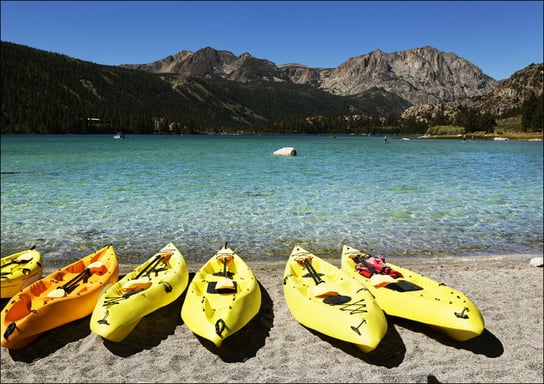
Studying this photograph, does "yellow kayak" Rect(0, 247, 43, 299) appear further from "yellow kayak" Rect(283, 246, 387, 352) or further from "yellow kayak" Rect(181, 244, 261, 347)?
"yellow kayak" Rect(283, 246, 387, 352)

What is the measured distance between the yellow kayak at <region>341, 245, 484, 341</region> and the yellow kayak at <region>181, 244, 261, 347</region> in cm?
317

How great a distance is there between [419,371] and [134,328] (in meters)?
6.39

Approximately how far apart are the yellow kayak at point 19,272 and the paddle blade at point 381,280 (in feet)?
31.4

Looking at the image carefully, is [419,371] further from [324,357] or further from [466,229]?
[466,229]

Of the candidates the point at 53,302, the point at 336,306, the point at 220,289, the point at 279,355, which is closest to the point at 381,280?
the point at 336,306

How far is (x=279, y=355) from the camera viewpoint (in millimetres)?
7047

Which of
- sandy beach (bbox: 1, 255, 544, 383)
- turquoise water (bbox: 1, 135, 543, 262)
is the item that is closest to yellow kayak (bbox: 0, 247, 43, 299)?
sandy beach (bbox: 1, 255, 544, 383)

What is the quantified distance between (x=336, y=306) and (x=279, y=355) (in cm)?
162

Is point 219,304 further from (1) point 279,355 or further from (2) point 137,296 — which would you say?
(2) point 137,296

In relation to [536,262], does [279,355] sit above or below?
below

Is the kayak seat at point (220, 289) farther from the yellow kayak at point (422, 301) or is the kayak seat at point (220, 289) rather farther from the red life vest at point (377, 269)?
the red life vest at point (377, 269)

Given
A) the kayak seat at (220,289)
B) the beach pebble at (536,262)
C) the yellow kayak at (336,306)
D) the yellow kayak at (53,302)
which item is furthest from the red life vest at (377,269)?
the yellow kayak at (53,302)

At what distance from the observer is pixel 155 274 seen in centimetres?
932

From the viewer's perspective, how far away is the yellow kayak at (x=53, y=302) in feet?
22.6
